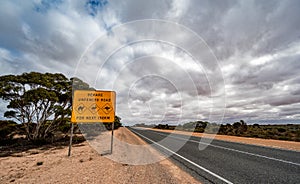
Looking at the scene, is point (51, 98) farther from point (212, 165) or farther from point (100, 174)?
point (212, 165)

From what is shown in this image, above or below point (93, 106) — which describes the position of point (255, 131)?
below

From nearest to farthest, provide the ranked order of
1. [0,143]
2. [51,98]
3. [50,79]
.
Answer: [51,98] → [50,79] → [0,143]

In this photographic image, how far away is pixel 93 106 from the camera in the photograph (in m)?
10.2

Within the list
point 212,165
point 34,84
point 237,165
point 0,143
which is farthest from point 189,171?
point 0,143

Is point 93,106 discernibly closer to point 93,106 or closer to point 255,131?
point 93,106

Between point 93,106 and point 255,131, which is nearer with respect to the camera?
point 93,106

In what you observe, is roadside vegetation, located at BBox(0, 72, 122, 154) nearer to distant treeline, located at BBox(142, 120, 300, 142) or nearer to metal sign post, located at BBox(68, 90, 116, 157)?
metal sign post, located at BBox(68, 90, 116, 157)

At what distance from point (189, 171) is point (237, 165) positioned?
222 cm

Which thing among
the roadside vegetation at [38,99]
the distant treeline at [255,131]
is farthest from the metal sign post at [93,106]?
the distant treeline at [255,131]

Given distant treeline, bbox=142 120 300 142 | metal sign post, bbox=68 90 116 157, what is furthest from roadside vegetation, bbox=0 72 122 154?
distant treeline, bbox=142 120 300 142

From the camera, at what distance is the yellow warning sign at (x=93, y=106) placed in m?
9.98

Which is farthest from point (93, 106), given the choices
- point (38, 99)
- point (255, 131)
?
point (255, 131)

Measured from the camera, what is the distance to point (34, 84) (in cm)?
1524

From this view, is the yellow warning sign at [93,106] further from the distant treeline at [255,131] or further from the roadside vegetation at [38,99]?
the distant treeline at [255,131]
